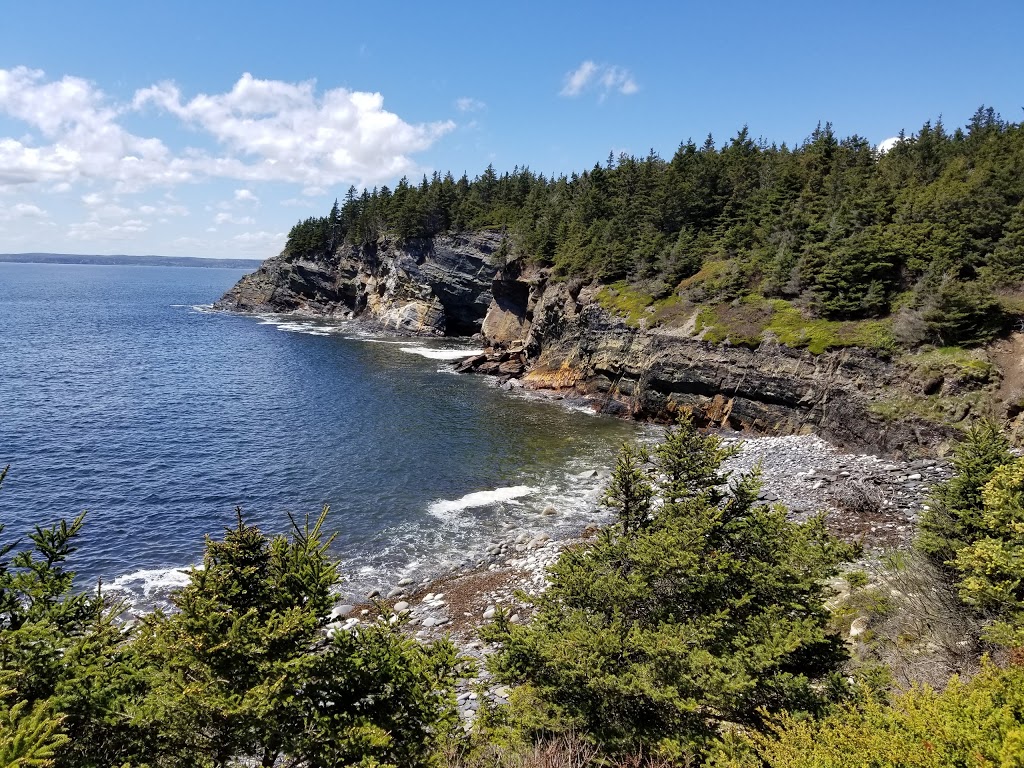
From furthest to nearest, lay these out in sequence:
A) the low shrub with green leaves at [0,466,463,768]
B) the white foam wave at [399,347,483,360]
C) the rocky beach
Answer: the white foam wave at [399,347,483,360]
the rocky beach
the low shrub with green leaves at [0,466,463,768]

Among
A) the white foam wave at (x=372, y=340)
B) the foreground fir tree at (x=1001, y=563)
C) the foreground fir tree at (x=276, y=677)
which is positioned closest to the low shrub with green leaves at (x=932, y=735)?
the foreground fir tree at (x=1001, y=563)

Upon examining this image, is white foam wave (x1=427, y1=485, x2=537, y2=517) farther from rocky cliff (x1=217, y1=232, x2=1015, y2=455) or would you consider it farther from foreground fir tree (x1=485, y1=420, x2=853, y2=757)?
foreground fir tree (x1=485, y1=420, x2=853, y2=757)

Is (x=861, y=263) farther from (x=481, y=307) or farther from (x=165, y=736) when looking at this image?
(x=481, y=307)

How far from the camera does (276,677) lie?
31.8 feet

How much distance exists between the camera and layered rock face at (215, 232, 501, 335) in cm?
10750

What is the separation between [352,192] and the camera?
483 ft

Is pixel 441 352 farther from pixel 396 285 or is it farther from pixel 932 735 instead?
pixel 932 735

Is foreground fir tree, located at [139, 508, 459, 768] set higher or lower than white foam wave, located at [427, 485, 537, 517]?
higher

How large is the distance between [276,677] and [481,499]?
90.8 feet

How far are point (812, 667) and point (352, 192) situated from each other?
6023 inches

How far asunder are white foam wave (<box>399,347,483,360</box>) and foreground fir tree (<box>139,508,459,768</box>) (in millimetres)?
79208

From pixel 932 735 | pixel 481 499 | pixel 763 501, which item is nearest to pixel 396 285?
pixel 481 499

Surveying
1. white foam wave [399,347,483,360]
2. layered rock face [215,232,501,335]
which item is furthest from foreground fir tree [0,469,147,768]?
layered rock face [215,232,501,335]

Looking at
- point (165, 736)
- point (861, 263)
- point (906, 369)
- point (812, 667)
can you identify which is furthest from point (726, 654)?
point (861, 263)
